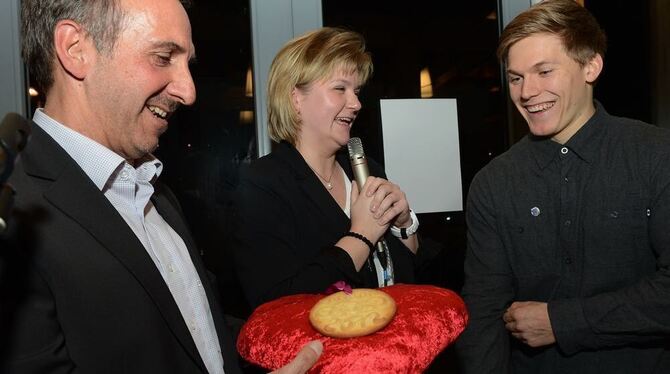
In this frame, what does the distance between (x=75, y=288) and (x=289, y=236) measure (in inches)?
27.3

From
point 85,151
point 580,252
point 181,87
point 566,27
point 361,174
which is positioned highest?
point 566,27

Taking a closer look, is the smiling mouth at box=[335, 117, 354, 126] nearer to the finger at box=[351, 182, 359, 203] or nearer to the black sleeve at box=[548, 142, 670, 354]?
the finger at box=[351, 182, 359, 203]

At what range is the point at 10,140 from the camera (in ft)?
1.68

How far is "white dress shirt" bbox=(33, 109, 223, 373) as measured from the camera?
1021mm

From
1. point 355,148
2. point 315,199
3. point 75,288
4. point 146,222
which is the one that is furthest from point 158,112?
point 355,148

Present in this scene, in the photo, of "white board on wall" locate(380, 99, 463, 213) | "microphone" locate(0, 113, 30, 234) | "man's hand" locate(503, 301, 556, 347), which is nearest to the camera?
"microphone" locate(0, 113, 30, 234)

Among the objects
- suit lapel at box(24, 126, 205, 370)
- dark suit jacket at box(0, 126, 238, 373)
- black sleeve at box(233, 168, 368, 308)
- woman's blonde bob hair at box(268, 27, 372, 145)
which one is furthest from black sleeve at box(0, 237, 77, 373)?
woman's blonde bob hair at box(268, 27, 372, 145)

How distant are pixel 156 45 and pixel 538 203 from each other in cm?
112

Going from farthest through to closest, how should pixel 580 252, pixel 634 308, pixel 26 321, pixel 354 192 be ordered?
1. pixel 354 192
2. pixel 580 252
3. pixel 634 308
4. pixel 26 321

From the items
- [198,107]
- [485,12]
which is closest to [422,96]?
[485,12]

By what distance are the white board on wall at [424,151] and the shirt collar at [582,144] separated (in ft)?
3.22

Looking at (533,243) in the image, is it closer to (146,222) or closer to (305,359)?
(305,359)

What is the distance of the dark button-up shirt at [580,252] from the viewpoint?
1413 mm

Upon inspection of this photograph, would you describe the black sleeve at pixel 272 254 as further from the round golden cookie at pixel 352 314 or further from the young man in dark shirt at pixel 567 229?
the young man in dark shirt at pixel 567 229
